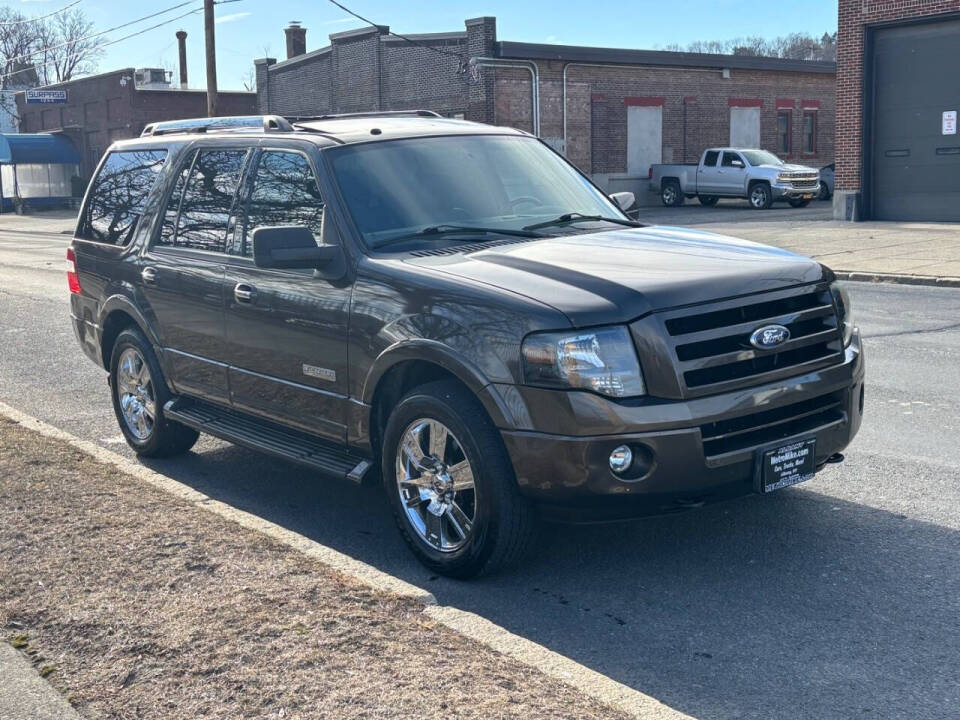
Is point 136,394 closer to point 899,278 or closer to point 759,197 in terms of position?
point 899,278

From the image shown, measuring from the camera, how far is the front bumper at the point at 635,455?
436 cm

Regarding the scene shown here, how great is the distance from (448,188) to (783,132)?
43.6 metres

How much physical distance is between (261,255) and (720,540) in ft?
7.96

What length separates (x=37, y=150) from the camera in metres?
57.2

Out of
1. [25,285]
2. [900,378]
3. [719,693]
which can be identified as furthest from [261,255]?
[25,285]

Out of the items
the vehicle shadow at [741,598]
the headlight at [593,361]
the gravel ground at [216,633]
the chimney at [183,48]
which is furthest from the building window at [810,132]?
the headlight at [593,361]

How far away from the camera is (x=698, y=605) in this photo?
179 inches

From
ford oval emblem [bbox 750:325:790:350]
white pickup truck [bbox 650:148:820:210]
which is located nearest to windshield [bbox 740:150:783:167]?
white pickup truck [bbox 650:148:820:210]

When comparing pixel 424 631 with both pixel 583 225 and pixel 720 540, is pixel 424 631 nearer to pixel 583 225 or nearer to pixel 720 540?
pixel 720 540

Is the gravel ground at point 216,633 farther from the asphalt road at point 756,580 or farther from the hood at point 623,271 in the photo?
the hood at point 623,271

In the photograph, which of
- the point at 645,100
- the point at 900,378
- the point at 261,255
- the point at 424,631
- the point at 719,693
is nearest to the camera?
the point at 719,693

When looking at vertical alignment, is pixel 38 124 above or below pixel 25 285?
above

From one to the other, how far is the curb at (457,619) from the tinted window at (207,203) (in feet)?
4.38

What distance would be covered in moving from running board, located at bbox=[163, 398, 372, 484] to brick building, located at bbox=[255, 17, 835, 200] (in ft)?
101
